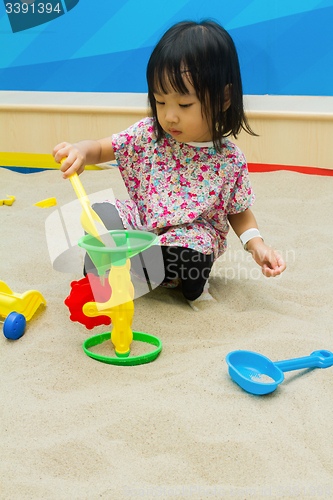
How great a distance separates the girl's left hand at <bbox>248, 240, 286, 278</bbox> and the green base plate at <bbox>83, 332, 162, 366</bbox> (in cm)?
25

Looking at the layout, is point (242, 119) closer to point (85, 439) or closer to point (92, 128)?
point (85, 439)

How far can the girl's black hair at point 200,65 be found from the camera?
2.47ft

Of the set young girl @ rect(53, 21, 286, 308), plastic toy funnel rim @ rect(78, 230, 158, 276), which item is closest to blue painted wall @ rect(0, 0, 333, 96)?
young girl @ rect(53, 21, 286, 308)

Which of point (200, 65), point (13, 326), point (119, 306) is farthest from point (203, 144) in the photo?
point (13, 326)

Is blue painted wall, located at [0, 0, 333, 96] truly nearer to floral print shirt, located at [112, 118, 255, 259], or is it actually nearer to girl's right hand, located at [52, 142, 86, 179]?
floral print shirt, located at [112, 118, 255, 259]

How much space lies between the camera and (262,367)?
685 millimetres

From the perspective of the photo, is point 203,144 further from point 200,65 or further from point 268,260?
point 268,260

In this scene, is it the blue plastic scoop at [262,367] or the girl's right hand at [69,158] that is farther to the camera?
the girl's right hand at [69,158]

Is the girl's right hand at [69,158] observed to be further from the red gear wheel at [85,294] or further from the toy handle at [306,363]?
the toy handle at [306,363]

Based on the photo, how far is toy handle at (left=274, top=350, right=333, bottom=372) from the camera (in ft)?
2.17

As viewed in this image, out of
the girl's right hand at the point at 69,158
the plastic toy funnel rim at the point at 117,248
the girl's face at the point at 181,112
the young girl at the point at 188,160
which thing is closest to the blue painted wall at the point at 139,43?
the young girl at the point at 188,160

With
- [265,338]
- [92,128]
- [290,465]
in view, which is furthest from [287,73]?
[290,465]

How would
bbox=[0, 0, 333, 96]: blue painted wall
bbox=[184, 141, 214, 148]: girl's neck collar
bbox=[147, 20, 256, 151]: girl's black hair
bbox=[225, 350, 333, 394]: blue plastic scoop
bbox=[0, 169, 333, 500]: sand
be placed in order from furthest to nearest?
bbox=[0, 0, 333, 96]: blue painted wall, bbox=[184, 141, 214, 148]: girl's neck collar, bbox=[147, 20, 256, 151]: girl's black hair, bbox=[225, 350, 333, 394]: blue plastic scoop, bbox=[0, 169, 333, 500]: sand

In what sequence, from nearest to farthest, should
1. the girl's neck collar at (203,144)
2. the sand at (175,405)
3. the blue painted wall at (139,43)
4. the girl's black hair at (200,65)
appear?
the sand at (175,405) < the girl's black hair at (200,65) < the girl's neck collar at (203,144) < the blue painted wall at (139,43)
